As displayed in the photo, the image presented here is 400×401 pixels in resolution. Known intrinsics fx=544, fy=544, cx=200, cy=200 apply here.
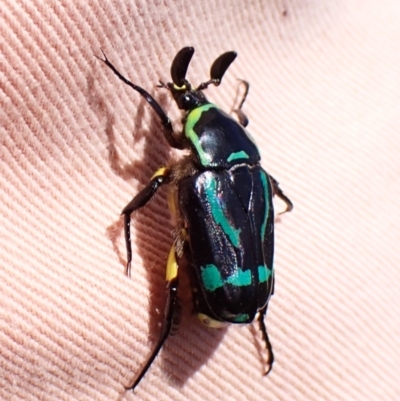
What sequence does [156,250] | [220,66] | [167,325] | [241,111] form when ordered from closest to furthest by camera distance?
[167,325], [156,250], [220,66], [241,111]

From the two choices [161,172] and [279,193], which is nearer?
[161,172]

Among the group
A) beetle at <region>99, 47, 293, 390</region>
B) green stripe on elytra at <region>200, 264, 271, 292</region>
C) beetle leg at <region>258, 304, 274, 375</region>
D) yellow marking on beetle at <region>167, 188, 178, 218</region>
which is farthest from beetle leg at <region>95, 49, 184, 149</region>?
beetle leg at <region>258, 304, 274, 375</region>

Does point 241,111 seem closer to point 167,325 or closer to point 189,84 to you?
point 189,84

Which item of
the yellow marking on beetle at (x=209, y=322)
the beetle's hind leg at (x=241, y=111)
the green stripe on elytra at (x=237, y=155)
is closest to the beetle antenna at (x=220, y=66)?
the beetle's hind leg at (x=241, y=111)

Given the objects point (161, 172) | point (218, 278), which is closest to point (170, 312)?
point (218, 278)

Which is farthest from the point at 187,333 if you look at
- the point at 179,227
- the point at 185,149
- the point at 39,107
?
the point at 39,107

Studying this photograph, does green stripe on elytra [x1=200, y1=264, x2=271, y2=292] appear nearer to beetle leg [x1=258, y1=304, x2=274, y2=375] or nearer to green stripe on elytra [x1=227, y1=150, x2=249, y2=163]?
beetle leg [x1=258, y1=304, x2=274, y2=375]
